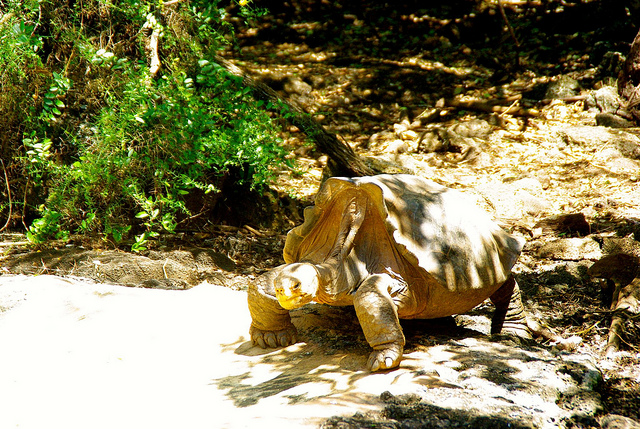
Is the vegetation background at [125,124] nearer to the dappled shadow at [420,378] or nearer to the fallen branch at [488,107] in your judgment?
the dappled shadow at [420,378]

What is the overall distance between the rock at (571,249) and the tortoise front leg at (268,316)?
Result: 282 centimetres

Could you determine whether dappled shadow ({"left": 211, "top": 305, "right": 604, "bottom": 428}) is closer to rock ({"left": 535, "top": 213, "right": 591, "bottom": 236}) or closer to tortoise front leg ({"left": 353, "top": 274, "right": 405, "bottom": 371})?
tortoise front leg ({"left": 353, "top": 274, "right": 405, "bottom": 371})

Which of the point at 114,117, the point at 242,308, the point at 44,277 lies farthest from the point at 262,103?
the point at 44,277

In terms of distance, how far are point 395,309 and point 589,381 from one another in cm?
96

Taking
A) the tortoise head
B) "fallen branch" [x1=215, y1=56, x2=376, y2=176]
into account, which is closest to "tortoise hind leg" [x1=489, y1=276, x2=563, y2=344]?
the tortoise head

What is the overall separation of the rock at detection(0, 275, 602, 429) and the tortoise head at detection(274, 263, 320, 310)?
1.24ft

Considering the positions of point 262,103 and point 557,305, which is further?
point 262,103

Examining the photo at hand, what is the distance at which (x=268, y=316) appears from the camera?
316 centimetres

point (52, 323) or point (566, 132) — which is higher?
point (566, 132)

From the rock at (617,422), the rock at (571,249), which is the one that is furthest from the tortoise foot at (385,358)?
the rock at (571,249)

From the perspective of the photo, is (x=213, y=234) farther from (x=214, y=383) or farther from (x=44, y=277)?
(x=214, y=383)

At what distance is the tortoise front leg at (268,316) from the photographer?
10.1 feet

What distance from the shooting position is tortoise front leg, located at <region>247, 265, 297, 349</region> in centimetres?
308

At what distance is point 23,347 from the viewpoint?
123 inches
